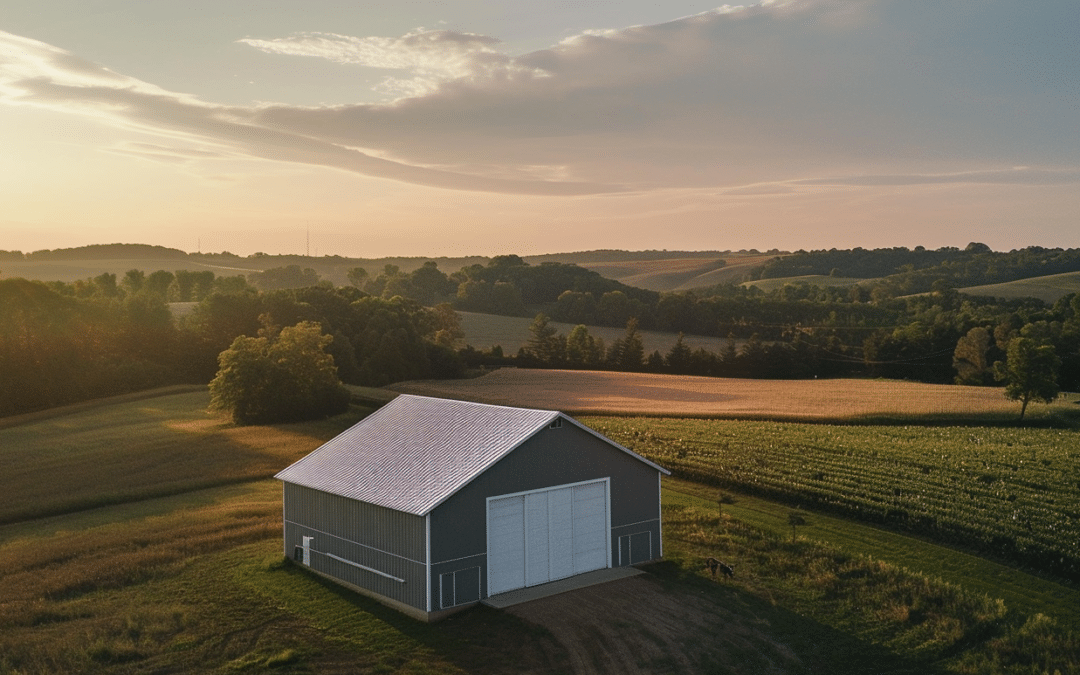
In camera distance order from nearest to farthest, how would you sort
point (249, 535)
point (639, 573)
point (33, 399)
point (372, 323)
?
point (639, 573) → point (249, 535) → point (33, 399) → point (372, 323)

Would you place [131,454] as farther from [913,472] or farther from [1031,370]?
[1031,370]

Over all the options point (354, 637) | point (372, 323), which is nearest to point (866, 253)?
point (372, 323)

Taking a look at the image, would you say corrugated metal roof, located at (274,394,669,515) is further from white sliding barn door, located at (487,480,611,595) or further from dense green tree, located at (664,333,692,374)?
dense green tree, located at (664,333,692,374)

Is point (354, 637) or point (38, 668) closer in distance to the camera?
point (38, 668)

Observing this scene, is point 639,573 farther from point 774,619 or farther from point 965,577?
point 965,577

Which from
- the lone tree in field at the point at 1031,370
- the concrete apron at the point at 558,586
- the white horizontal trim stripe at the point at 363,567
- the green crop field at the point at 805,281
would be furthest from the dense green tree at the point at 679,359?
the green crop field at the point at 805,281

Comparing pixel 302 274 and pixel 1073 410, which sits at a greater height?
pixel 302 274
